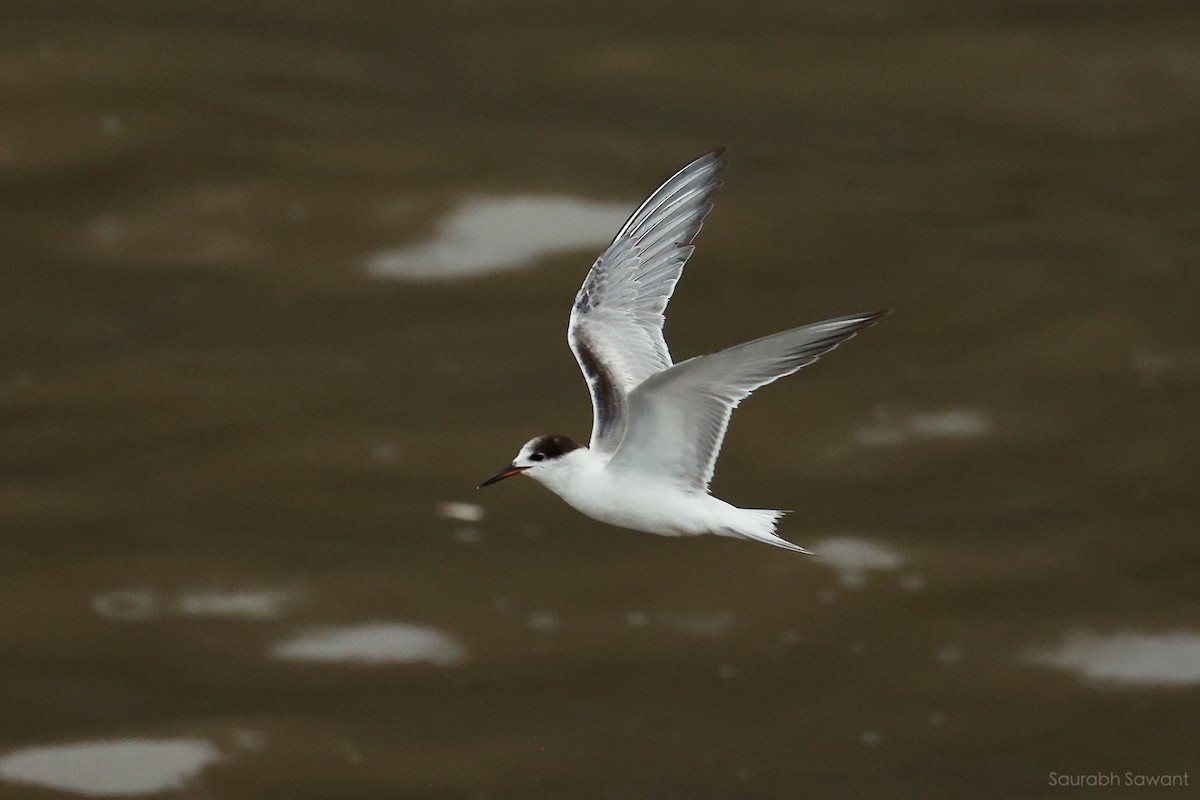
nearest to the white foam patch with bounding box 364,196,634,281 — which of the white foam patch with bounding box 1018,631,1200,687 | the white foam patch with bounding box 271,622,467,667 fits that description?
the white foam patch with bounding box 271,622,467,667

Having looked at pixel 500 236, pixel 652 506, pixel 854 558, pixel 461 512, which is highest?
pixel 500 236

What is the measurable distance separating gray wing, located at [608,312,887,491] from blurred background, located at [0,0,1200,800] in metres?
3.56

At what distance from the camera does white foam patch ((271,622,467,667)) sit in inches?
384

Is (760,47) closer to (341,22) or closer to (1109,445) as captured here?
(341,22)

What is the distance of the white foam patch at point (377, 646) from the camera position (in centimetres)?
975

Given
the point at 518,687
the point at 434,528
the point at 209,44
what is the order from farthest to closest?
the point at 209,44
the point at 434,528
the point at 518,687

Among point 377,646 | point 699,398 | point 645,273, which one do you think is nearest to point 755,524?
point 699,398

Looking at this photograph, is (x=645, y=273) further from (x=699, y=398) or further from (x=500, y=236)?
(x=500, y=236)

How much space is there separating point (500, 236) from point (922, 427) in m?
2.86

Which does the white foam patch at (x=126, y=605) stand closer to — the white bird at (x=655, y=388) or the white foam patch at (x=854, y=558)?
the white foam patch at (x=854, y=558)

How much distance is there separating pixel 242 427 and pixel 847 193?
395cm

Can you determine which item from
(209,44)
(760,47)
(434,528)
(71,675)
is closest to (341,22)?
(209,44)

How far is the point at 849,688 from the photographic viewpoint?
9719 mm

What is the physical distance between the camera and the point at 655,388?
563cm
